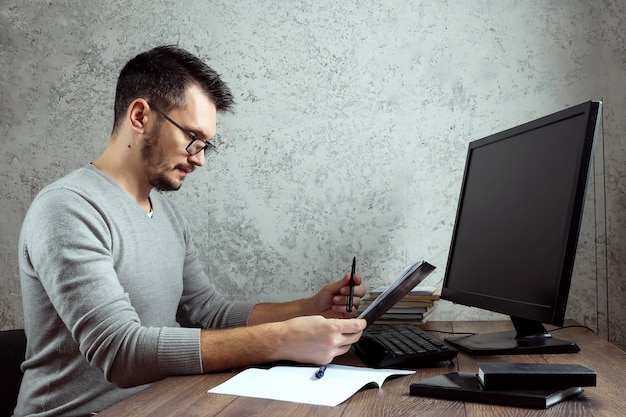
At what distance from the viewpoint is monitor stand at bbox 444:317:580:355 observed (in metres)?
1.54

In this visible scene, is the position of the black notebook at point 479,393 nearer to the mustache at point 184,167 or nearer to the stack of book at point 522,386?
the stack of book at point 522,386

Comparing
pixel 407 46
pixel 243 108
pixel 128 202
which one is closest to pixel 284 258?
pixel 243 108

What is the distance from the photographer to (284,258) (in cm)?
240

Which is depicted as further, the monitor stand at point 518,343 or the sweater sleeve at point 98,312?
the monitor stand at point 518,343

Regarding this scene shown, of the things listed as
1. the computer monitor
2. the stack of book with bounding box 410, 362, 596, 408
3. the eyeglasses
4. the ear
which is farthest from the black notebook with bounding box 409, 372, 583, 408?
the ear

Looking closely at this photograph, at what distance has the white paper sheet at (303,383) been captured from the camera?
1.19 m

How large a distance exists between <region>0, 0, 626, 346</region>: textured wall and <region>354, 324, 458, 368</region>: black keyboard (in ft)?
2.40

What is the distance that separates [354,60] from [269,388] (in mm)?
1480

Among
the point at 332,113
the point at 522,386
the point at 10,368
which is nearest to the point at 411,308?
the point at 332,113

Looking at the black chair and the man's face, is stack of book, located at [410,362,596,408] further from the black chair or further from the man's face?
the black chair

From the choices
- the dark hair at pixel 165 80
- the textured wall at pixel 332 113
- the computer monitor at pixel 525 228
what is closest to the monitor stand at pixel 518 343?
the computer monitor at pixel 525 228

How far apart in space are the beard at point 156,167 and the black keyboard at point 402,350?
745 mm

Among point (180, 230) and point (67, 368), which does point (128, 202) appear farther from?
point (67, 368)

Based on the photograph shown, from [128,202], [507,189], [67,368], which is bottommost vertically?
[67,368]
